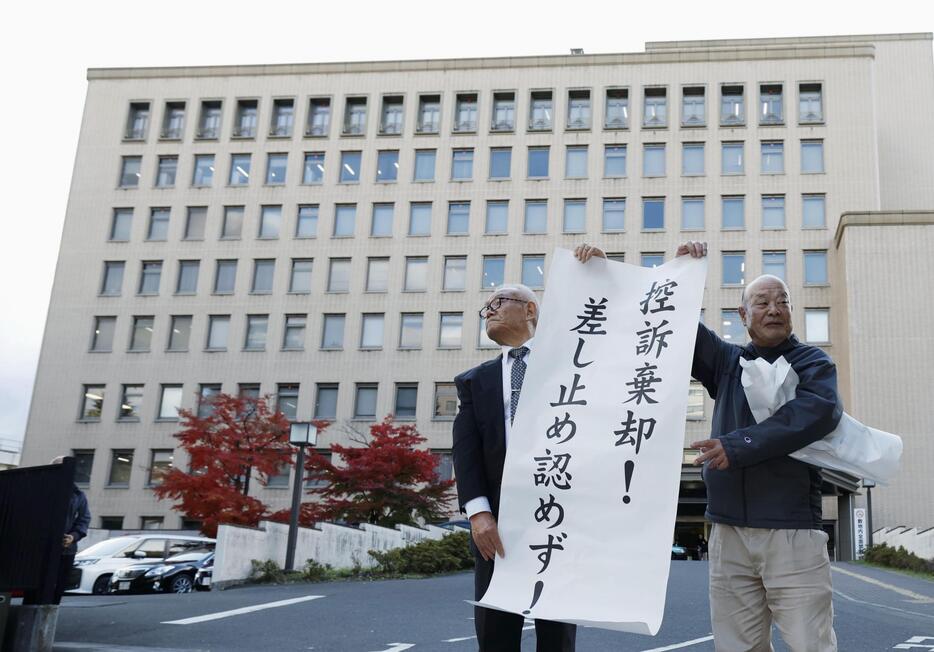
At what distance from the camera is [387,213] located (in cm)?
5059

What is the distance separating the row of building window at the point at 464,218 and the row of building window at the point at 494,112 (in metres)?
4.18

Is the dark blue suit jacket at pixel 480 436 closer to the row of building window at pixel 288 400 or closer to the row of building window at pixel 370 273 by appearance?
the row of building window at pixel 288 400

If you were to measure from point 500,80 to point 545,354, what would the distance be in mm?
49106

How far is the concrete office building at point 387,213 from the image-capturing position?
156 feet

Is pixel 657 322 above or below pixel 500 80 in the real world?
below

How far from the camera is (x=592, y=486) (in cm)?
378

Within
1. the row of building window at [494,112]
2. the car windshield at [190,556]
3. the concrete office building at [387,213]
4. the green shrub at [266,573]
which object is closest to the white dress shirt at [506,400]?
the green shrub at [266,573]

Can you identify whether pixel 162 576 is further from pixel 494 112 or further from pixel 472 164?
pixel 494 112

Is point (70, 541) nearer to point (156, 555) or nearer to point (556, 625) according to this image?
point (556, 625)

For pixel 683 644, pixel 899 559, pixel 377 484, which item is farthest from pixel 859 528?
pixel 683 644

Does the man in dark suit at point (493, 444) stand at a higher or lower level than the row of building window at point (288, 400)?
lower

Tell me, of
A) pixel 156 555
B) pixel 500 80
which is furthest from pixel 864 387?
pixel 156 555

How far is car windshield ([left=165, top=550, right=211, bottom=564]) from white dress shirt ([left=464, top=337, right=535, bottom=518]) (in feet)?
56.1

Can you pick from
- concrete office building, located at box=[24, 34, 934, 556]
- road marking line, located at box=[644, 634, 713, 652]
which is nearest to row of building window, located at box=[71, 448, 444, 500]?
concrete office building, located at box=[24, 34, 934, 556]
